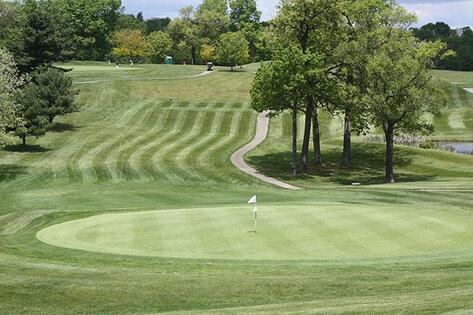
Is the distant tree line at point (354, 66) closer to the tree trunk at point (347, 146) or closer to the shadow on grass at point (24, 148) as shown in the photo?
the tree trunk at point (347, 146)

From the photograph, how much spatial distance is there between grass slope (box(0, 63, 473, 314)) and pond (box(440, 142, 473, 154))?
8930 mm

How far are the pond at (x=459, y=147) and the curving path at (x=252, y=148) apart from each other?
19873mm

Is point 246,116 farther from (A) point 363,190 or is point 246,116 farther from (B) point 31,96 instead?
(A) point 363,190

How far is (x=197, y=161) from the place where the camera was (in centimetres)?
5797

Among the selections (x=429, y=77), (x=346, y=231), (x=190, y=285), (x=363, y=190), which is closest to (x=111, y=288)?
(x=190, y=285)

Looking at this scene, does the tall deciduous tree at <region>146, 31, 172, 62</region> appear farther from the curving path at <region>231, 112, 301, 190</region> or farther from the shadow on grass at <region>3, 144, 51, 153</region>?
the shadow on grass at <region>3, 144, 51, 153</region>

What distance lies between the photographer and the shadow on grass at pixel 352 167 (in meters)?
53.0

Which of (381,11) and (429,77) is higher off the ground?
(381,11)

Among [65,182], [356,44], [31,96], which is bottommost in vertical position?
[65,182]

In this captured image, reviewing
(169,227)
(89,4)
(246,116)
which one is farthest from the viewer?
(89,4)

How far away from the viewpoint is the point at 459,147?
6800 centimetres

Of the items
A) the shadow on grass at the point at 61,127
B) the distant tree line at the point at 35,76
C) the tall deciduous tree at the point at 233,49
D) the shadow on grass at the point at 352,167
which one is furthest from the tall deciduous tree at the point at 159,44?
the shadow on grass at the point at 352,167

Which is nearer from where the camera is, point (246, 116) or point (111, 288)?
point (111, 288)

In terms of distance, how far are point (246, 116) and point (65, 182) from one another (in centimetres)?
3468
